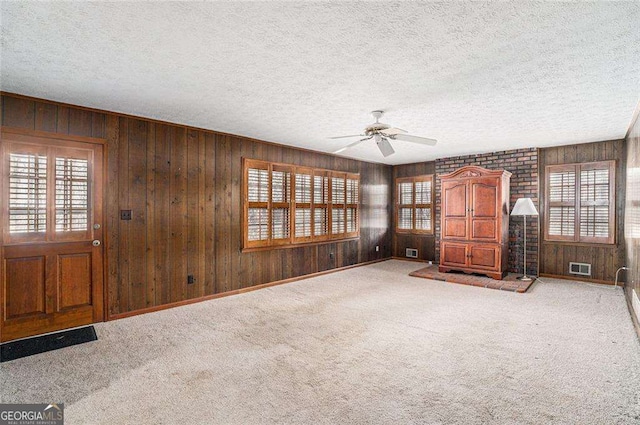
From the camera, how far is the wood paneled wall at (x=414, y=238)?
295 inches

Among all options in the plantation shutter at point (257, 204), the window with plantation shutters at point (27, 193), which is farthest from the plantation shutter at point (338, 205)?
the window with plantation shutters at point (27, 193)

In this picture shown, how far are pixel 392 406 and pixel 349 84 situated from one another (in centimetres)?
263

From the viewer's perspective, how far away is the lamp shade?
5.53 metres

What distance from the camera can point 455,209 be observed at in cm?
620

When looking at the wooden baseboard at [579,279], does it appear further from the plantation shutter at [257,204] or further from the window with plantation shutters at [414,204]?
the plantation shutter at [257,204]

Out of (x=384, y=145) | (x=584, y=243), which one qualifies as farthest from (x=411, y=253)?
(x=384, y=145)

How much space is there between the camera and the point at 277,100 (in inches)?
134

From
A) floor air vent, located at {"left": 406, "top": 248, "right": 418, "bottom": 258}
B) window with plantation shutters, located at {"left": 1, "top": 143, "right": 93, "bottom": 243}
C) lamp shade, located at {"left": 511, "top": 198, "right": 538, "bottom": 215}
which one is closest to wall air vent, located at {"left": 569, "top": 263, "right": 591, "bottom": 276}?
lamp shade, located at {"left": 511, "top": 198, "right": 538, "bottom": 215}

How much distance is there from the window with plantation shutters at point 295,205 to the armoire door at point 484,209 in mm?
2369

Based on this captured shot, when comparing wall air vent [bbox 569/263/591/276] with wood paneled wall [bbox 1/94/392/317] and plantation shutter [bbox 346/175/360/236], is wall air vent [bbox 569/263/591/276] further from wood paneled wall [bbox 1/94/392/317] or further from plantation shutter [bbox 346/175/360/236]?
wood paneled wall [bbox 1/94/392/317]

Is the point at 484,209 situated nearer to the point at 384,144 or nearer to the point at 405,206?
the point at 405,206

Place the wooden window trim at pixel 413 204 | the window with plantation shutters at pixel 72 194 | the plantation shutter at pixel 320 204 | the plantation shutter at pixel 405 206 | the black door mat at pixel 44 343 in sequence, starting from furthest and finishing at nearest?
the plantation shutter at pixel 405 206, the wooden window trim at pixel 413 204, the plantation shutter at pixel 320 204, the window with plantation shutters at pixel 72 194, the black door mat at pixel 44 343

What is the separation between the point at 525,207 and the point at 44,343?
6.92 meters

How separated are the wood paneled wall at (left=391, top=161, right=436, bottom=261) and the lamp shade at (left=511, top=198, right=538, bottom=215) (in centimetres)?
205
